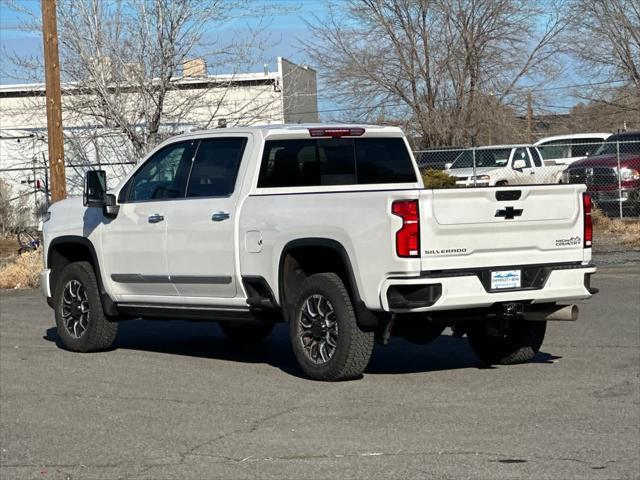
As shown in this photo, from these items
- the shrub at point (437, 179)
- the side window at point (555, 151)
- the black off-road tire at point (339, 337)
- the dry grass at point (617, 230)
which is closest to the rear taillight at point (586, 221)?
the black off-road tire at point (339, 337)

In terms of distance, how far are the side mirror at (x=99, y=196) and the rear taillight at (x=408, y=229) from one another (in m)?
3.54

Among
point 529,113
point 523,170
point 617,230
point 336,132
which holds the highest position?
point 529,113

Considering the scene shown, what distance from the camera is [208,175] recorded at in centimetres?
1052

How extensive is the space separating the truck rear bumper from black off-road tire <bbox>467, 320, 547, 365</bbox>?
85cm

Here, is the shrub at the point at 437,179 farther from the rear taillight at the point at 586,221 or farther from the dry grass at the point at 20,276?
the rear taillight at the point at 586,221

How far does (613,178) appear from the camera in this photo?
2600 centimetres

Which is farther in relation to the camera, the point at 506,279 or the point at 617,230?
the point at 617,230

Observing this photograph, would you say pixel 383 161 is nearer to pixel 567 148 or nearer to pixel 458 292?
pixel 458 292

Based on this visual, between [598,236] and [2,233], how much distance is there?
16733mm

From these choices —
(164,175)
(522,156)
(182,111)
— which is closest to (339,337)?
(164,175)

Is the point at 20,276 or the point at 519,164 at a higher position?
the point at 519,164

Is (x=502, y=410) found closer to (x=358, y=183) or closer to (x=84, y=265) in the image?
(x=358, y=183)

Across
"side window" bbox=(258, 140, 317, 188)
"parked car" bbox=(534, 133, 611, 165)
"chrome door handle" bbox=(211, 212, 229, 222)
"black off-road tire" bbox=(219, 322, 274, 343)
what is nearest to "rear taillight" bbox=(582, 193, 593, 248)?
"side window" bbox=(258, 140, 317, 188)

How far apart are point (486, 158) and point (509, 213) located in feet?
65.4
